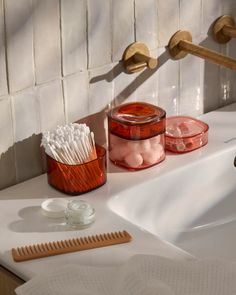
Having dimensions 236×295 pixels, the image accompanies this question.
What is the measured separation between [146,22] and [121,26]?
0.06 meters

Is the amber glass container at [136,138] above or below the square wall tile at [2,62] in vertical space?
below

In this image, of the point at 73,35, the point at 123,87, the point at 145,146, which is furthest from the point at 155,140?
the point at 73,35

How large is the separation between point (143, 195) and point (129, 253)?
0.23 metres

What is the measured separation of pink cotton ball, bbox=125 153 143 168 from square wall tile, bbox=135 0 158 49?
0.22m

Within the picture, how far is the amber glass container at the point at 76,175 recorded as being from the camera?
4.30 ft

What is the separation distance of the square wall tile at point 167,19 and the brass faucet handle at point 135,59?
0.21 ft

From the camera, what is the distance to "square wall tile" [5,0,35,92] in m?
1.26

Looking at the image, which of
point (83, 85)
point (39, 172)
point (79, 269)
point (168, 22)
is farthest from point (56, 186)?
point (168, 22)

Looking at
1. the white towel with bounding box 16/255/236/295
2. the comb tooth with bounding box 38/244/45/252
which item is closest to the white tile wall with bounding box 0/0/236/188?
the comb tooth with bounding box 38/244/45/252

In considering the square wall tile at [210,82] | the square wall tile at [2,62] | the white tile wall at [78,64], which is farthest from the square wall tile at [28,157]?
the square wall tile at [210,82]

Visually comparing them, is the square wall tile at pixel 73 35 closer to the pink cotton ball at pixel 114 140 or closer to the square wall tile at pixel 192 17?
the pink cotton ball at pixel 114 140

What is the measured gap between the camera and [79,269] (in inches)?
42.1

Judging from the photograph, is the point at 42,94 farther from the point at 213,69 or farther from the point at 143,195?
the point at 213,69

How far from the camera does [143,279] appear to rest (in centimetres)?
104
